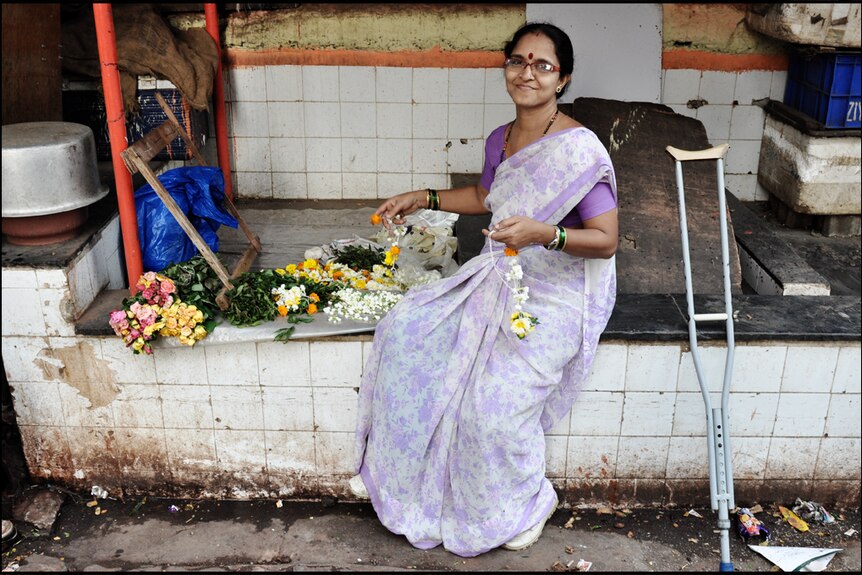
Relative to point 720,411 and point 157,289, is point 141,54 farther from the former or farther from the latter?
point 720,411

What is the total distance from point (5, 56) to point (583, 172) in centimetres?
325

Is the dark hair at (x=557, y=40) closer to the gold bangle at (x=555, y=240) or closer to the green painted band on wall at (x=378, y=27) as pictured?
the gold bangle at (x=555, y=240)

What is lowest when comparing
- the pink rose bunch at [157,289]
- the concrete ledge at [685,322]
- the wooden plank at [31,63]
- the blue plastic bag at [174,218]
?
the concrete ledge at [685,322]

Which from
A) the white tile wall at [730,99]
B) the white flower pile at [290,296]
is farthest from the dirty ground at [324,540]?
the white tile wall at [730,99]

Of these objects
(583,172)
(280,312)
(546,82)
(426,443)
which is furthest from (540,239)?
(280,312)

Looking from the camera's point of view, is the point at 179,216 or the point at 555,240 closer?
the point at 555,240

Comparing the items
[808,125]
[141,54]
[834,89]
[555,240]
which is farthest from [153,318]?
[834,89]

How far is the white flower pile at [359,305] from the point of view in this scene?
379cm

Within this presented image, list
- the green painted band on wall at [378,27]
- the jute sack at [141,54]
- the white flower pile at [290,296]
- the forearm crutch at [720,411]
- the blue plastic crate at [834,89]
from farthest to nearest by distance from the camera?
the green painted band on wall at [378,27] → the blue plastic crate at [834,89] → the jute sack at [141,54] → the white flower pile at [290,296] → the forearm crutch at [720,411]

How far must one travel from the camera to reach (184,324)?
145 inches

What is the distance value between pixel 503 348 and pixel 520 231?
2.14ft

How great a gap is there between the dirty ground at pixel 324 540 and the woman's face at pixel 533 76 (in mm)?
1946

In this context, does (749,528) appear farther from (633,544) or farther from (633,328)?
(633,328)

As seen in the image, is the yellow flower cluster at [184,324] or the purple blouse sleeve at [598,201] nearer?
the purple blouse sleeve at [598,201]
